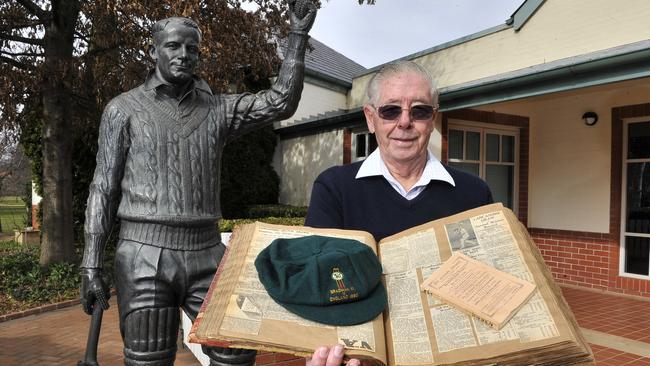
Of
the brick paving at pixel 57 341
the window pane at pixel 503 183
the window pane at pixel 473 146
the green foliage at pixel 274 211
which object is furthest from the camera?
the green foliage at pixel 274 211

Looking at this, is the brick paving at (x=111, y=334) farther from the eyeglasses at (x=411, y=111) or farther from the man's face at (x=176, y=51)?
the eyeglasses at (x=411, y=111)

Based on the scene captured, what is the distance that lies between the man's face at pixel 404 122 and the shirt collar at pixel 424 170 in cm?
5

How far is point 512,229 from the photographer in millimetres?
1433

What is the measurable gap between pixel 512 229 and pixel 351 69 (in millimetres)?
17266

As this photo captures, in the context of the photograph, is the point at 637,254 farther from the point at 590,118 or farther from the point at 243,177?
the point at 243,177

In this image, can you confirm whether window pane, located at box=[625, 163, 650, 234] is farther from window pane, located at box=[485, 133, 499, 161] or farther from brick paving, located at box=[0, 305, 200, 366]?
brick paving, located at box=[0, 305, 200, 366]

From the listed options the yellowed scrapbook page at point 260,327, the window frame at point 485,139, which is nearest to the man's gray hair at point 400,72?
the yellowed scrapbook page at point 260,327

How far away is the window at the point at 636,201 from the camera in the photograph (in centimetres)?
714

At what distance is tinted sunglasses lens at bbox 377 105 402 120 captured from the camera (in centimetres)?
175

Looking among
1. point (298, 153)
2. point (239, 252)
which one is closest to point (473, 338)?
point (239, 252)

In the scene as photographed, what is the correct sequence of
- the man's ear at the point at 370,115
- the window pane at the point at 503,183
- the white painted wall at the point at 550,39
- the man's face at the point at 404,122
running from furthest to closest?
1. the window pane at the point at 503,183
2. the white painted wall at the point at 550,39
3. the man's ear at the point at 370,115
4. the man's face at the point at 404,122

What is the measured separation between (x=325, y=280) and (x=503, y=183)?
8.00 metres

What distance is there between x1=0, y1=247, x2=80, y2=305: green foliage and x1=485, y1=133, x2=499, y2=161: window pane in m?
7.00

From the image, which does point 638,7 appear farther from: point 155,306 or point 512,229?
point 155,306
